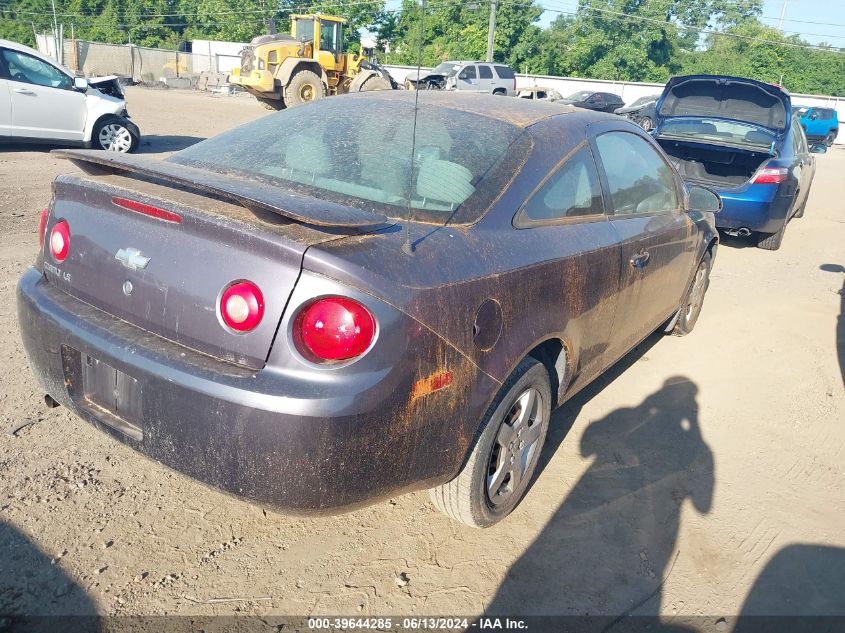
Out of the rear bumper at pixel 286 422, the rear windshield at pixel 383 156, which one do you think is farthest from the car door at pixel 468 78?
the rear bumper at pixel 286 422

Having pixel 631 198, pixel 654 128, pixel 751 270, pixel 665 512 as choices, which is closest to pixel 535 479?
pixel 665 512

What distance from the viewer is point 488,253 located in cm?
243

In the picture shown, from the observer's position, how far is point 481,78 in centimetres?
3008

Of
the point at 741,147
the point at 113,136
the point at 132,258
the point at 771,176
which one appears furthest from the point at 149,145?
the point at 132,258

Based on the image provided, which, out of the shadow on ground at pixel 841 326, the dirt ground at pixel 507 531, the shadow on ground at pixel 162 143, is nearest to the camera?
the dirt ground at pixel 507 531

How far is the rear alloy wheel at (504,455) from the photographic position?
256cm

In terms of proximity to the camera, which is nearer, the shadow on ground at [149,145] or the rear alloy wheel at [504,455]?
the rear alloy wheel at [504,455]

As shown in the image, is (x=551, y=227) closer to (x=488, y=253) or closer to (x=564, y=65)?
(x=488, y=253)

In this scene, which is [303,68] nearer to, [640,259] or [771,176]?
[771,176]

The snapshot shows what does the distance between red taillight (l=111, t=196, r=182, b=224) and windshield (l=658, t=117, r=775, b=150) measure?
7.71m

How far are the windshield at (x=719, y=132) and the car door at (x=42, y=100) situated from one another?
8835 millimetres

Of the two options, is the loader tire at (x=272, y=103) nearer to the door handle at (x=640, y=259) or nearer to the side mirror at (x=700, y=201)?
the side mirror at (x=700, y=201)

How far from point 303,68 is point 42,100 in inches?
512

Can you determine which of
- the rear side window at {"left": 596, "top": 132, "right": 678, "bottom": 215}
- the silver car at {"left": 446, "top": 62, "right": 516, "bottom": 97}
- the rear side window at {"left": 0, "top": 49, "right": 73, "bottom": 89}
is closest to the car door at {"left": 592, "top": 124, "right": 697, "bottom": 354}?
the rear side window at {"left": 596, "top": 132, "right": 678, "bottom": 215}
